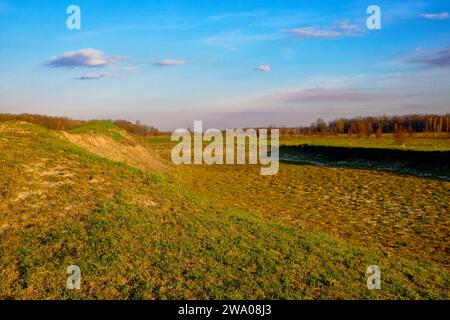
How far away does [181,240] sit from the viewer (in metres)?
9.81

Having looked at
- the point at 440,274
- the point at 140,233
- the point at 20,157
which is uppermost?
the point at 20,157

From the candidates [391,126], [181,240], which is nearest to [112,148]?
[181,240]

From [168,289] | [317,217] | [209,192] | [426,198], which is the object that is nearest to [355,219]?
[317,217]

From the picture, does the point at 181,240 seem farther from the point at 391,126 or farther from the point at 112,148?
the point at 391,126

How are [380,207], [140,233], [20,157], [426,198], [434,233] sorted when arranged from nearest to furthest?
1. [140,233]
2. [434,233]
3. [20,157]
4. [380,207]
5. [426,198]

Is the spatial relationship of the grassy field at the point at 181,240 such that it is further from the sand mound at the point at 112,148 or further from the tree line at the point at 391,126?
the tree line at the point at 391,126

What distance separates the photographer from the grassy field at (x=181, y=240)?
7.64 meters

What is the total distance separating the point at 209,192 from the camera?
20.4 meters

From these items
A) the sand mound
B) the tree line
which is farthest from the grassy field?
the tree line

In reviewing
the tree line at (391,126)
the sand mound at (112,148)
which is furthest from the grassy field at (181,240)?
the tree line at (391,126)

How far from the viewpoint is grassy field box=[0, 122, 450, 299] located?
7.64m

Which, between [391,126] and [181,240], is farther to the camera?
[391,126]

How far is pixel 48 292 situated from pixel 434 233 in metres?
12.3

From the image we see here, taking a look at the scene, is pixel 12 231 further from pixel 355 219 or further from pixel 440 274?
pixel 355 219
